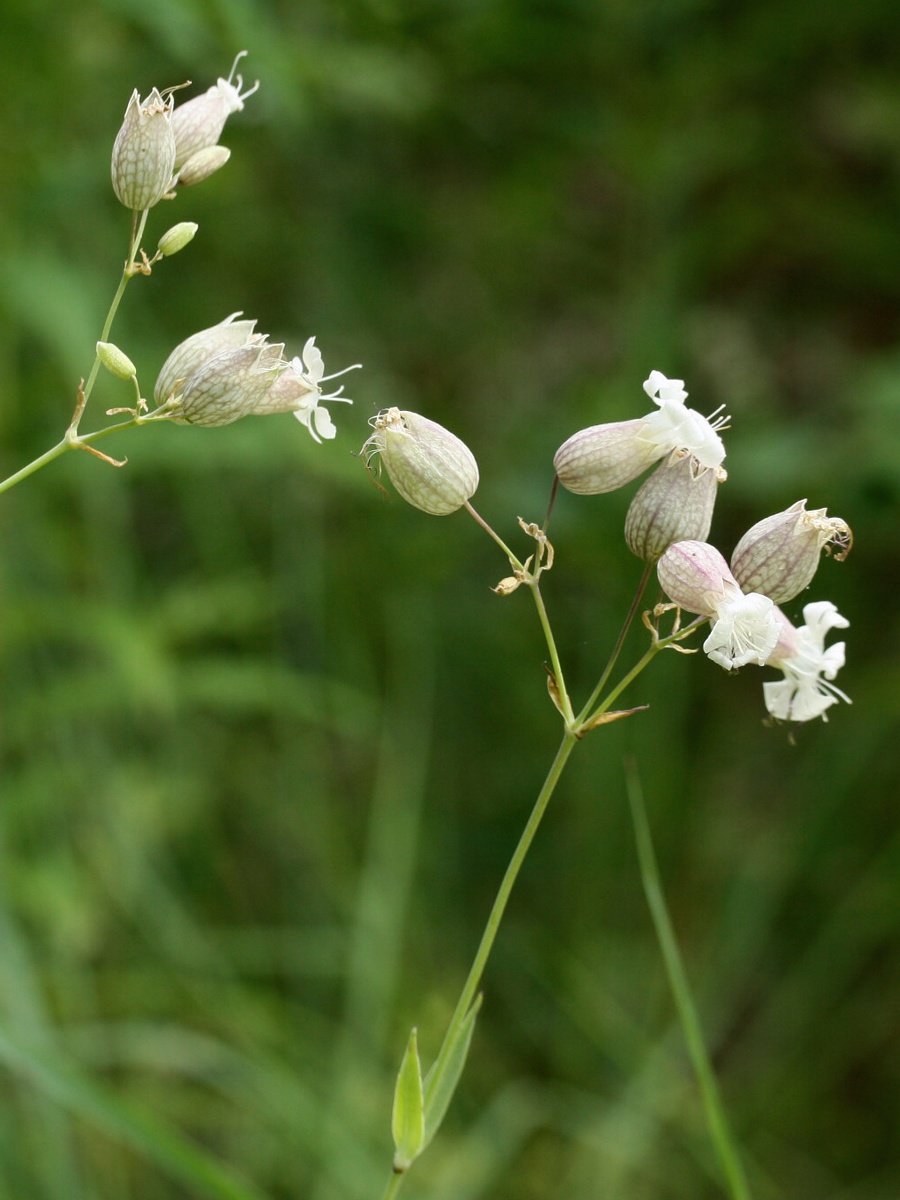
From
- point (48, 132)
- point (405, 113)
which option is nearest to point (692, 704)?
point (405, 113)

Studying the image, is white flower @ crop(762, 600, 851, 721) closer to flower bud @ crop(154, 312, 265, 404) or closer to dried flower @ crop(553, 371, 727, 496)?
dried flower @ crop(553, 371, 727, 496)

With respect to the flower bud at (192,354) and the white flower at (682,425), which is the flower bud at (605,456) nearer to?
the white flower at (682,425)

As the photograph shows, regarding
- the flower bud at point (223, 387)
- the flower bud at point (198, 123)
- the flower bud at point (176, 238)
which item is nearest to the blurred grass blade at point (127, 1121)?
the flower bud at point (223, 387)

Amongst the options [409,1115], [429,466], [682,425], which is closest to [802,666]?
[682,425]

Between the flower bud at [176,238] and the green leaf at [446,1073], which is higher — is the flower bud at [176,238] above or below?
above

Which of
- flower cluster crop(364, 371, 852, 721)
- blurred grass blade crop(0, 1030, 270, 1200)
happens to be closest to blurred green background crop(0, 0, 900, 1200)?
blurred grass blade crop(0, 1030, 270, 1200)

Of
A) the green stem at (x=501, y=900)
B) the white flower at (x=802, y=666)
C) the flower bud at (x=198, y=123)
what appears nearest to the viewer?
the green stem at (x=501, y=900)
